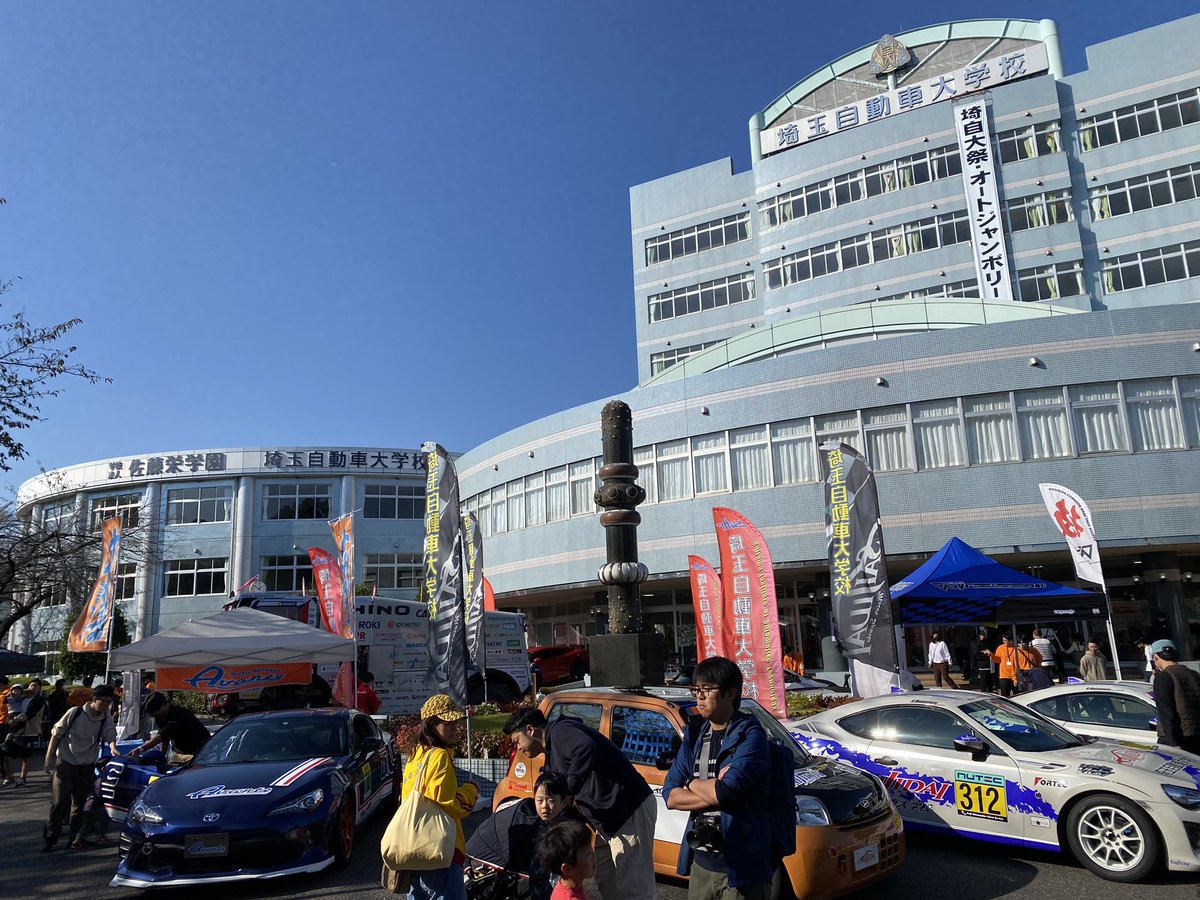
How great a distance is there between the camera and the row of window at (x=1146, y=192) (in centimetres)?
3089

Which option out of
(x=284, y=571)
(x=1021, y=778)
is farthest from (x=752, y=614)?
(x=284, y=571)

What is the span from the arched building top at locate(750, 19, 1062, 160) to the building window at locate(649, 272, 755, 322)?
6333 mm

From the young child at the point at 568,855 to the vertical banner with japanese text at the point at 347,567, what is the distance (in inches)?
478

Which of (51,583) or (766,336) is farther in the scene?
(51,583)

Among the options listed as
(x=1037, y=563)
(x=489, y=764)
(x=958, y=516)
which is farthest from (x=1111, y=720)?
(x=1037, y=563)

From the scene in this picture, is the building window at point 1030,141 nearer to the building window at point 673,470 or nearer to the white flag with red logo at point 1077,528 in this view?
the building window at point 673,470

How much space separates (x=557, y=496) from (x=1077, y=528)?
18079 mm

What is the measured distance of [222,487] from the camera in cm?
5000

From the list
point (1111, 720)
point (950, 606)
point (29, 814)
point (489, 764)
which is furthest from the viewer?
point (950, 606)

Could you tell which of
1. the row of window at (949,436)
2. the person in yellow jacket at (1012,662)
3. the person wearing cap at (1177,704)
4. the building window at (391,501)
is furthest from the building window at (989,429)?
the building window at (391,501)

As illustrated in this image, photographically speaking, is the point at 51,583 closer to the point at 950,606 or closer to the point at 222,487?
the point at 222,487

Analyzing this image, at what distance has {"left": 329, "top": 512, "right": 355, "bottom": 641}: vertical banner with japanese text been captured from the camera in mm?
15609

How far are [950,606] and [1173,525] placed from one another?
9713 mm

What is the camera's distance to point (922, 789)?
7430mm
